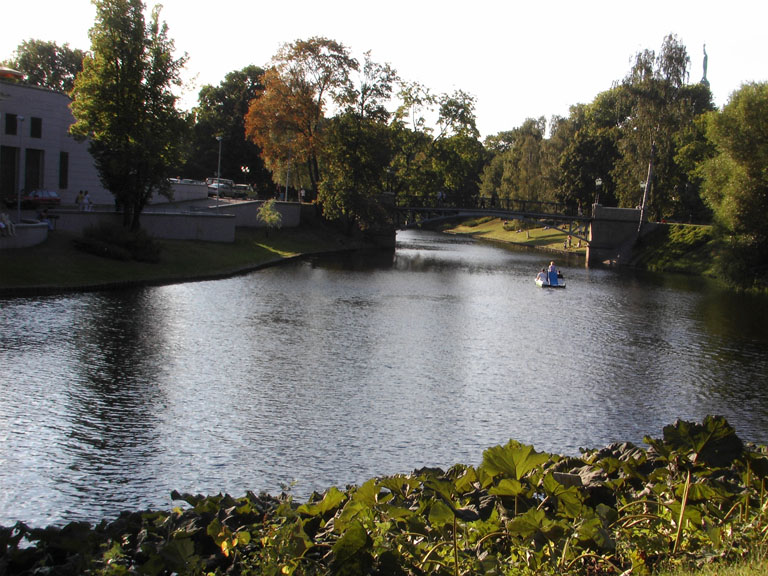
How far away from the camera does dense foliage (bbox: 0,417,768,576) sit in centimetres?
678

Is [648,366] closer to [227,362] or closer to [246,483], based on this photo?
[227,362]

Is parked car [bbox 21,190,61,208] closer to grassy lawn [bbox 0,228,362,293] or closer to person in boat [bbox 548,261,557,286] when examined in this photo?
grassy lawn [bbox 0,228,362,293]

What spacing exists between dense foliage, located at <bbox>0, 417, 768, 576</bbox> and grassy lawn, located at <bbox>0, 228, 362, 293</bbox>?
28.8 meters

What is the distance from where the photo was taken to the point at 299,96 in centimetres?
7456

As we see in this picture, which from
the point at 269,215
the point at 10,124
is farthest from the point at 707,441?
the point at 10,124

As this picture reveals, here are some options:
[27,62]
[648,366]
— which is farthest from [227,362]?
[27,62]

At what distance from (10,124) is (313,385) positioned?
5058cm

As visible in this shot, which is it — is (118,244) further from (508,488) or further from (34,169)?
(508,488)

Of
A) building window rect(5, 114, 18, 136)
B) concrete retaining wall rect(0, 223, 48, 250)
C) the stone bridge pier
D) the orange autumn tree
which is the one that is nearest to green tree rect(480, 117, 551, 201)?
the stone bridge pier

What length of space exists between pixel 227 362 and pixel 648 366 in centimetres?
1462

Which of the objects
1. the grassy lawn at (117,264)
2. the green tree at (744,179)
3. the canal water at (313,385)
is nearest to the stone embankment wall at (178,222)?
the grassy lawn at (117,264)

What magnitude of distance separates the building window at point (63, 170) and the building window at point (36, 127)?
9.80 feet

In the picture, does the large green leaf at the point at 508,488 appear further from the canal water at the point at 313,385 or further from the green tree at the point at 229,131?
the green tree at the point at 229,131

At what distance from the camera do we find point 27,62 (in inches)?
4003
